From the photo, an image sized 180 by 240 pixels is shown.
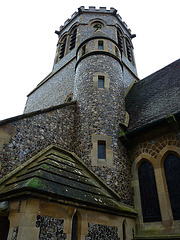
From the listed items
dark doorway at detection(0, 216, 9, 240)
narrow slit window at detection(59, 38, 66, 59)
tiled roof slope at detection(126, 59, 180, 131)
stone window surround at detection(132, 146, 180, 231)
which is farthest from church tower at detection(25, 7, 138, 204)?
narrow slit window at detection(59, 38, 66, 59)

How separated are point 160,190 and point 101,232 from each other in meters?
2.65

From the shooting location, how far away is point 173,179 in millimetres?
6613

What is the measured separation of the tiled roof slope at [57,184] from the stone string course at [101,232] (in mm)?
496

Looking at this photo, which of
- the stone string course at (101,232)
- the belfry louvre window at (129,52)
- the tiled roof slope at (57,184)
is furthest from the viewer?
the belfry louvre window at (129,52)

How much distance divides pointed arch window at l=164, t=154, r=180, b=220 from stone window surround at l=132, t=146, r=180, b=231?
0.11 meters

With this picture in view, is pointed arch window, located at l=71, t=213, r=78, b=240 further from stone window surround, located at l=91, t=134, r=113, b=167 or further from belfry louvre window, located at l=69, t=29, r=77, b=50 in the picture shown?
belfry louvre window, located at l=69, t=29, r=77, b=50

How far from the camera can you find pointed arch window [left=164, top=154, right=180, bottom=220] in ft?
20.4

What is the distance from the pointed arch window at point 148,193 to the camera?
21.7ft

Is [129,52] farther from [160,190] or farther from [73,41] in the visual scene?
[160,190]

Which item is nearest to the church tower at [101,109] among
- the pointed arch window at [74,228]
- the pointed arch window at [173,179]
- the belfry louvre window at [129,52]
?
the pointed arch window at [173,179]

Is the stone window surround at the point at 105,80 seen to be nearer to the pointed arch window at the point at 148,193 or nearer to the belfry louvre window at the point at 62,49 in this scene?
the pointed arch window at the point at 148,193

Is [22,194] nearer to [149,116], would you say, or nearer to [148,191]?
[148,191]

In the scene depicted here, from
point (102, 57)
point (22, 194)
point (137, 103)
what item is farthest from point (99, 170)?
point (102, 57)

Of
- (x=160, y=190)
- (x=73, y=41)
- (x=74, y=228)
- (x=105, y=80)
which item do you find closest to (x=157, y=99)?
(x=105, y=80)
